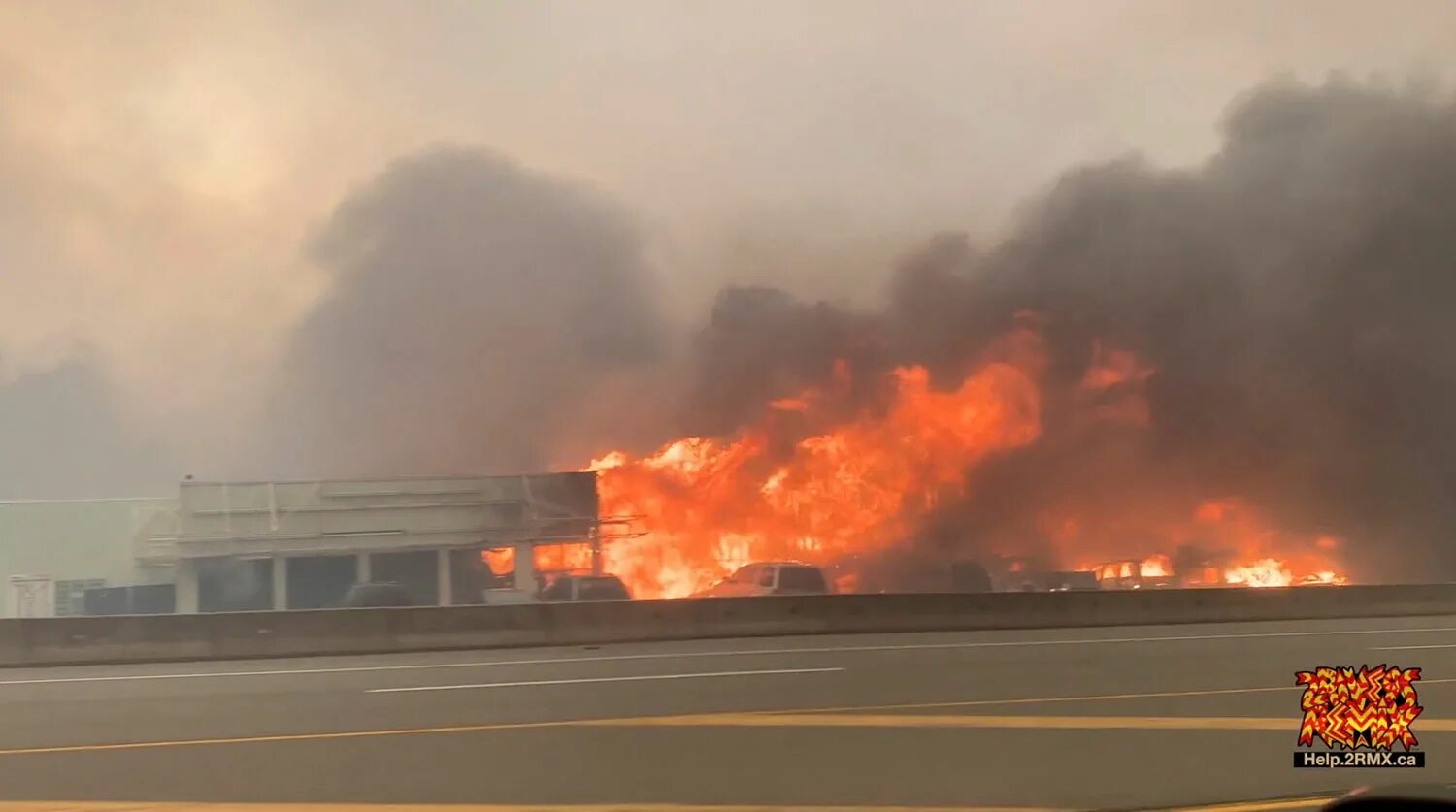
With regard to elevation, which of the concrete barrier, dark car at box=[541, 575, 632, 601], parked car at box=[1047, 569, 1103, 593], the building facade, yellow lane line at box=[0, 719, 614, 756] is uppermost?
the building facade

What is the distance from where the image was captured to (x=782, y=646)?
12.3 m

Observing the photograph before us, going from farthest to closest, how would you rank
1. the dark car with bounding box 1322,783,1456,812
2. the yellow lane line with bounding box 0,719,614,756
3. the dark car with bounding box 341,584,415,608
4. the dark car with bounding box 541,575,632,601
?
1. the dark car with bounding box 541,575,632,601
2. the dark car with bounding box 341,584,415,608
3. the yellow lane line with bounding box 0,719,614,756
4. the dark car with bounding box 1322,783,1456,812

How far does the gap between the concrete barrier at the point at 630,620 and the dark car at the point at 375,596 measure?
13.2 ft

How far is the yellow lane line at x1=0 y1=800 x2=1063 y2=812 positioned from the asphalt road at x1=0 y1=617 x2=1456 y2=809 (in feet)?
0.26

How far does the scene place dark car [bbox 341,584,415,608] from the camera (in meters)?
16.3

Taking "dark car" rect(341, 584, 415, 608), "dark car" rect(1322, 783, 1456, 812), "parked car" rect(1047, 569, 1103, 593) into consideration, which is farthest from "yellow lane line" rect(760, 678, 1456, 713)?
"parked car" rect(1047, 569, 1103, 593)

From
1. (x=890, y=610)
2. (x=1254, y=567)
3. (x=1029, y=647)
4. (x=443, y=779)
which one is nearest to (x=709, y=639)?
(x=890, y=610)

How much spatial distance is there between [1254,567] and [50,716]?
23511 millimetres

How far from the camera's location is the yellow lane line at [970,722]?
6.93m

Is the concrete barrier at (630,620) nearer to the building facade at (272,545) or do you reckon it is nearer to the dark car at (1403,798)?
the building facade at (272,545)

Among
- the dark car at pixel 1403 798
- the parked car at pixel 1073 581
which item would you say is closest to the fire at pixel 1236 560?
the parked car at pixel 1073 581

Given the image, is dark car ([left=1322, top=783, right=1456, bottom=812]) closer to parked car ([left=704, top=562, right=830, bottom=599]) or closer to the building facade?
parked car ([left=704, top=562, right=830, bottom=599])

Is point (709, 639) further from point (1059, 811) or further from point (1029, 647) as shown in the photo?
point (1059, 811)

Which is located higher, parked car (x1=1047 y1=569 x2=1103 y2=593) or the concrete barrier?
parked car (x1=1047 y1=569 x2=1103 y2=593)
